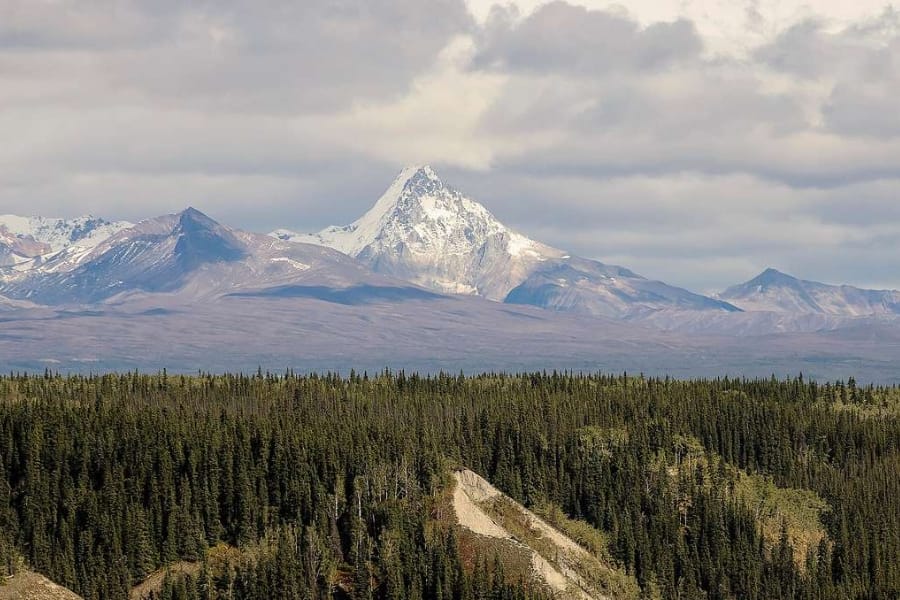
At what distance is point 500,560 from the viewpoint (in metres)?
199

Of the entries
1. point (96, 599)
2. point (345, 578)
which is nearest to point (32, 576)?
point (96, 599)

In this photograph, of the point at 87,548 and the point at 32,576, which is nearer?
the point at 32,576

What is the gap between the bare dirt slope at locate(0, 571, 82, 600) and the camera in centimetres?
17250

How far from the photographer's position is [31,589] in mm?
176250

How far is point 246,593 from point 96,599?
1721 cm

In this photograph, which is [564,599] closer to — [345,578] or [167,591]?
[345,578]

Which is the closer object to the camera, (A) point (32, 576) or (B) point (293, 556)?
(A) point (32, 576)

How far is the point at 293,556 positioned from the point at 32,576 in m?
31.1

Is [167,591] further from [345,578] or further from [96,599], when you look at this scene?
[345,578]

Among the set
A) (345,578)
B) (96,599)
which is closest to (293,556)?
(345,578)

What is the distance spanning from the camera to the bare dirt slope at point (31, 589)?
17250 cm

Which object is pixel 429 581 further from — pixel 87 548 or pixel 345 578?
pixel 87 548

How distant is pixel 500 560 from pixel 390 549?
1347cm

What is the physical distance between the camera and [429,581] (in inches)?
7633
